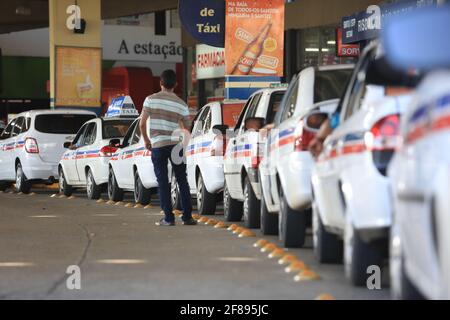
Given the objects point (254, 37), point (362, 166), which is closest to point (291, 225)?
point (362, 166)

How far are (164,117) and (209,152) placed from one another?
5.59 feet

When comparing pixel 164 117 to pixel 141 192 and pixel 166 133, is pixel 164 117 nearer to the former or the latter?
pixel 166 133

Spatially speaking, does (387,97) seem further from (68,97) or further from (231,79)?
(68,97)

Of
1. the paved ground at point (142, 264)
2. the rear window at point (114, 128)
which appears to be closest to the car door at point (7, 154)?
the rear window at point (114, 128)

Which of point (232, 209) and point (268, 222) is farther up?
point (268, 222)

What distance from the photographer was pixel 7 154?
24.4 metres

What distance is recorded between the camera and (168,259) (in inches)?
410

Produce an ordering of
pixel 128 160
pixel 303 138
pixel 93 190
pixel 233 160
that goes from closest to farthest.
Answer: pixel 303 138
pixel 233 160
pixel 128 160
pixel 93 190

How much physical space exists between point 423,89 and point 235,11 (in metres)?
14.7

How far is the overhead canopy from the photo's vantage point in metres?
37.9

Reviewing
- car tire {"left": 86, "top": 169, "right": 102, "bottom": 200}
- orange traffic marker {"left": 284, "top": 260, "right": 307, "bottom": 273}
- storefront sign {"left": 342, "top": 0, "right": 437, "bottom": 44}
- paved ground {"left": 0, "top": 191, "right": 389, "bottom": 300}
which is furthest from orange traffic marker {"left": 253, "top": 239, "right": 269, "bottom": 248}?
car tire {"left": 86, "top": 169, "right": 102, "bottom": 200}

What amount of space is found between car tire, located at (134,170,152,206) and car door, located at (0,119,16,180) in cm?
575

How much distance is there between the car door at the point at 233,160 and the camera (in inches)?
566
